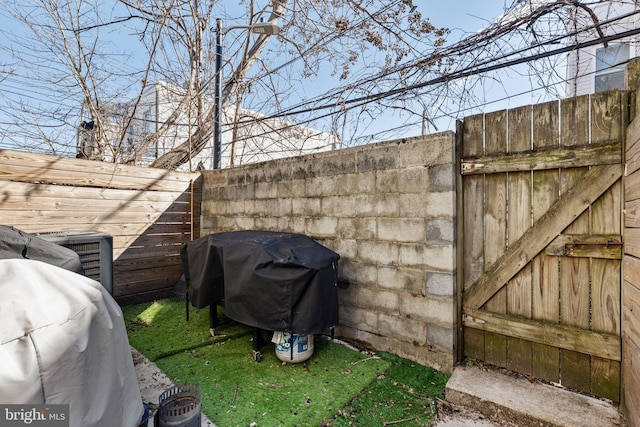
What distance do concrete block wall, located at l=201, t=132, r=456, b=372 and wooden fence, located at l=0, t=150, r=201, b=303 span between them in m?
2.12

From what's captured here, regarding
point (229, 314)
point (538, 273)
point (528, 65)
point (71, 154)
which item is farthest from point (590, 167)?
point (71, 154)

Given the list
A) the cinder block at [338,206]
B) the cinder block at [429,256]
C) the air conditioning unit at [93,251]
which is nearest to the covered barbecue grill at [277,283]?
the cinder block at [338,206]

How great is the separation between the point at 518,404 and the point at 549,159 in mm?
1745

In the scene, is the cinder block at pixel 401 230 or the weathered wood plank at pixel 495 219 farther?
the cinder block at pixel 401 230

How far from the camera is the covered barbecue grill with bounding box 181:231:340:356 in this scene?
7.87ft

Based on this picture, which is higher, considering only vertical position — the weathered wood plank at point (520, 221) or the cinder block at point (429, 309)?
the weathered wood plank at point (520, 221)

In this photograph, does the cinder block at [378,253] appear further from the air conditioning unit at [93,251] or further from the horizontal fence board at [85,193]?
the horizontal fence board at [85,193]

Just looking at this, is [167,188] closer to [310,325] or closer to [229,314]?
[229,314]

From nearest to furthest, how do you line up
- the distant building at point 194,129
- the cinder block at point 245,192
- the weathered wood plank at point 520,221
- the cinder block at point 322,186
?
the weathered wood plank at point 520,221, the cinder block at point 322,186, the cinder block at point 245,192, the distant building at point 194,129

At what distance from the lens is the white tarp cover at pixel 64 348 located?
1038 millimetres

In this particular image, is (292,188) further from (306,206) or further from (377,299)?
(377,299)

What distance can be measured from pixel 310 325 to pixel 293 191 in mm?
1735

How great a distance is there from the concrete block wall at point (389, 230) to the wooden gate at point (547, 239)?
A: 0.22m

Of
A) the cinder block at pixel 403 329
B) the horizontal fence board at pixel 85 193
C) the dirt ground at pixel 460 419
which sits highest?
the horizontal fence board at pixel 85 193
